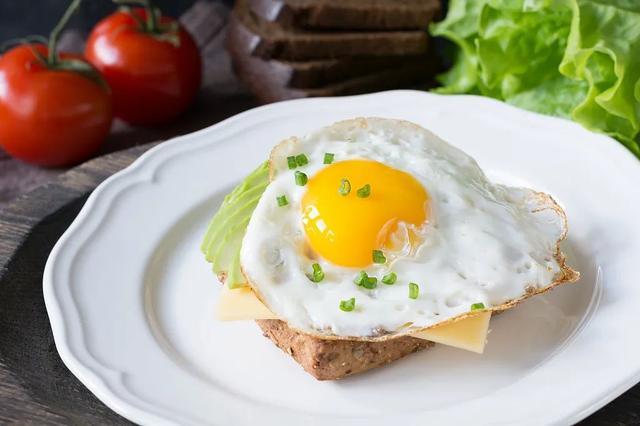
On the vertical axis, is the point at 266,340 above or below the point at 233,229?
below

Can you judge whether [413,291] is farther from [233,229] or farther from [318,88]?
[318,88]

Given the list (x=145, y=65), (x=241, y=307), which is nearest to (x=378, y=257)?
(x=241, y=307)

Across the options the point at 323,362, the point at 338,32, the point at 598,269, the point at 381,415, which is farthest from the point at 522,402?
the point at 338,32

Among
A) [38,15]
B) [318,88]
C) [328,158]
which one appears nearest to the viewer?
[328,158]

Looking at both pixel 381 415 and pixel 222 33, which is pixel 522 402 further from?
pixel 222 33

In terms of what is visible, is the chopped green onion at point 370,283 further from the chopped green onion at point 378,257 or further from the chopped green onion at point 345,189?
the chopped green onion at point 345,189

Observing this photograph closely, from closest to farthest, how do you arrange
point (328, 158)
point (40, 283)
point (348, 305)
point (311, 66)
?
point (348, 305)
point (328, 158)
point (40, 283)
point (311, 66)
